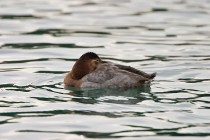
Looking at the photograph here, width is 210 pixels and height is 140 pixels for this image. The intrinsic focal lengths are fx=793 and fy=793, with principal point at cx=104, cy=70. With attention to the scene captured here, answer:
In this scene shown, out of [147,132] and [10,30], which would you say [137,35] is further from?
[147,132]

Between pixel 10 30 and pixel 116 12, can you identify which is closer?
pixel 10 30

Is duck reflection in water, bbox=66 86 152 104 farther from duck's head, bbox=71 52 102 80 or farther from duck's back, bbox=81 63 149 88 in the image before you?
duck's head, bbox=71 52 102 80

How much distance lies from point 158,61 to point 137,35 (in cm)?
317

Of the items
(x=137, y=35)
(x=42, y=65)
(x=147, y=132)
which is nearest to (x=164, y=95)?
(x=147, y=132)

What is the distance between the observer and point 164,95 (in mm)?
13734

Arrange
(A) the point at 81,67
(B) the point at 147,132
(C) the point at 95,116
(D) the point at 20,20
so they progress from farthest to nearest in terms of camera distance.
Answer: (D) the point at 20,20, (A) the point at 81,67, (C) the point at 95,116, (B) the point at 147,132

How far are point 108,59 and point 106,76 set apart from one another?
3.08 m

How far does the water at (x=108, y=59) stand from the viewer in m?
11.8

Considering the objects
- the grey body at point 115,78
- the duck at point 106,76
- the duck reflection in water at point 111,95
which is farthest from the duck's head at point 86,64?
the duck reflection in water at point 111,95

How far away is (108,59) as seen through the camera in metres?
17.5

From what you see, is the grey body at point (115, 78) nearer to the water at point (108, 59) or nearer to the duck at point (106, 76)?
the duck at point (106, 76)

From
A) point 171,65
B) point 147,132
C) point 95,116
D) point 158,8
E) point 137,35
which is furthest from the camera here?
point 158,8

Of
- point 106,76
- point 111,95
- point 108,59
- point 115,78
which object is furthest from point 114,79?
point 108,59

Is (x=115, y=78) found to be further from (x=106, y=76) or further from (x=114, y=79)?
(x=106, y=76)
